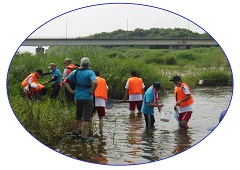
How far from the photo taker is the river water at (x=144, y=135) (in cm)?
487

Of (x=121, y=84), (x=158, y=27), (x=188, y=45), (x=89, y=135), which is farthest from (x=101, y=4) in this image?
(x=89, y=135)

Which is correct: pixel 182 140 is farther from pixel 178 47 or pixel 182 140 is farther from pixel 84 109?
pixel 178 47

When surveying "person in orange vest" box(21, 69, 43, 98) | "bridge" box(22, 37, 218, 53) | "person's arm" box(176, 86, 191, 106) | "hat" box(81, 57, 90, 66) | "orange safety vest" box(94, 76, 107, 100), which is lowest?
"person's arm" box(176, 86, 191, 106)

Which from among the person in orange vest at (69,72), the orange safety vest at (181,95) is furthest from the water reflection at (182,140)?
the person in orange vest at (69,72)

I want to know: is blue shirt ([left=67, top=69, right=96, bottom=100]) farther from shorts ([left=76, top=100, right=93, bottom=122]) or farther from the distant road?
the distant road

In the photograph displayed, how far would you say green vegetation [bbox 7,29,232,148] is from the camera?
4652 mm

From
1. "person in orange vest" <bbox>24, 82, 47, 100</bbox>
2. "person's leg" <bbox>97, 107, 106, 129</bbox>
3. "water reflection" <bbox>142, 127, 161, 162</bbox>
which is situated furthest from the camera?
"person's leg" <bbox>97, 107, 106, 129</bbox>

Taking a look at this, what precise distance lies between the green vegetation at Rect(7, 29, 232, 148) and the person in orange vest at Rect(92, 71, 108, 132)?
0.25 ft

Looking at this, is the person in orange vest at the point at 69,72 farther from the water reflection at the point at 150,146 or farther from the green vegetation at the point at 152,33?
the water reflection at the point at 150,146

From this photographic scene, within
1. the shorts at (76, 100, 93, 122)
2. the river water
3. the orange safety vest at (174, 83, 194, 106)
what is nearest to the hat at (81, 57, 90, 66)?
the shorts at (76, 100, 93, 122)

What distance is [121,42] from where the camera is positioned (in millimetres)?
4535

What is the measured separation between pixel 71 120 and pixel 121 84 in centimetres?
81

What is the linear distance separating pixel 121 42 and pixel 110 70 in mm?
1153

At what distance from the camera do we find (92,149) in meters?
5.36
